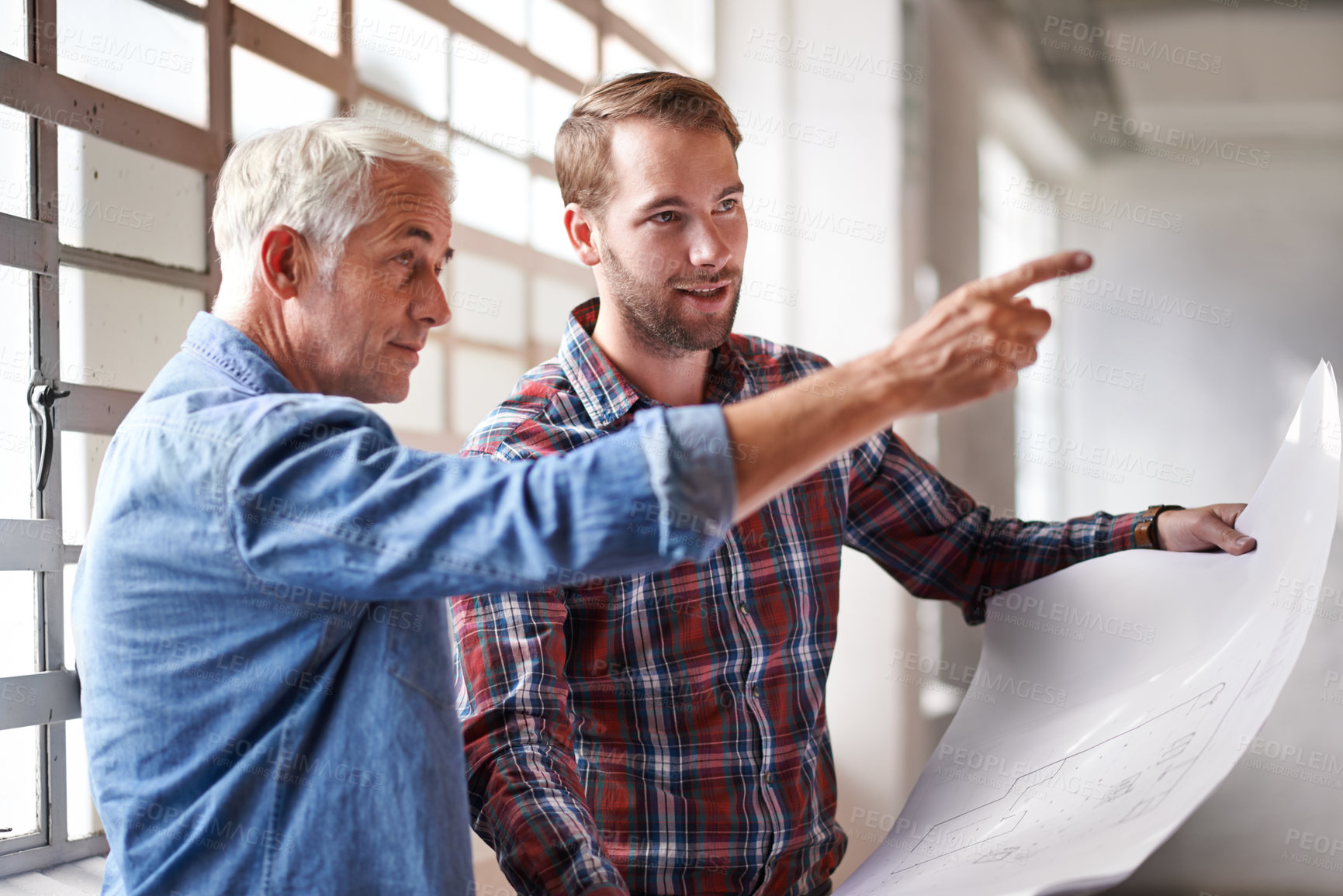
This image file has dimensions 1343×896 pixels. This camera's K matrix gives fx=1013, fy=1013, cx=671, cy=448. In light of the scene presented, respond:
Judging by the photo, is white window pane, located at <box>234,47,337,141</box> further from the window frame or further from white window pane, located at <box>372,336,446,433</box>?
white window pane, located at <box>372,336,446,433</box>

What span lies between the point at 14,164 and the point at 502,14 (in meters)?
1.05

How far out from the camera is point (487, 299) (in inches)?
76.7

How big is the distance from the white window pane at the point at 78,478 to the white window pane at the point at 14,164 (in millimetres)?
281

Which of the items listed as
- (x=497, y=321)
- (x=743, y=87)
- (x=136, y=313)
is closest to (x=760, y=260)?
(x=743, y=87)

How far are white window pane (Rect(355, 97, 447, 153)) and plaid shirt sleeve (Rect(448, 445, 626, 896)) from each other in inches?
36.4

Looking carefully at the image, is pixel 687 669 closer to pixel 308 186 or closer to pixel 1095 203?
pixel 308 186

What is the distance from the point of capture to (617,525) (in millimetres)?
564

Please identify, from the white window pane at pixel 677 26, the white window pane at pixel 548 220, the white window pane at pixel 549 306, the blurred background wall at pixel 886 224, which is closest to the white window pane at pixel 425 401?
the blurred background wall at pixel 886 224

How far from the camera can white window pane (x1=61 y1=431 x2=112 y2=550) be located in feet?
4.22

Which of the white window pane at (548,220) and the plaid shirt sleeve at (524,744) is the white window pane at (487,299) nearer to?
the white window pane at (548,220)

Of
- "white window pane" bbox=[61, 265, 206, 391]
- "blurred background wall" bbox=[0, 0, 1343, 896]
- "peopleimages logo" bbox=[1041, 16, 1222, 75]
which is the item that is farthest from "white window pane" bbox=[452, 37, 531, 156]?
"peopleimages logo" bbox=[1041, 16, 1222, 75]

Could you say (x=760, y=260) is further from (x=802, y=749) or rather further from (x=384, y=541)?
(x=384, y=541)

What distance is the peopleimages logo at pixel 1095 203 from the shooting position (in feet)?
5.68

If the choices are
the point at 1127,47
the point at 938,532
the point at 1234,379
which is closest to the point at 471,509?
the point at 938,532
